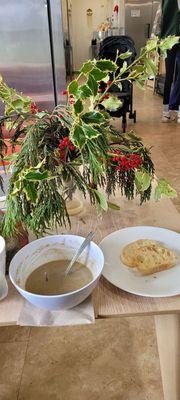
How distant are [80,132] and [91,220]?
1.26 feet

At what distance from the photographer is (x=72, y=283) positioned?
0.58 metres

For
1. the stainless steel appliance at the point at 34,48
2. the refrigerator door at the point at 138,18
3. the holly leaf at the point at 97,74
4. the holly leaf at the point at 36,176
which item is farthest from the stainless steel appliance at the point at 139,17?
the holly leaf at the point at 36,176

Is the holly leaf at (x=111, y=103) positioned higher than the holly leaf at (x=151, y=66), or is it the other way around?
the holly leaf at (x=151, y=66)

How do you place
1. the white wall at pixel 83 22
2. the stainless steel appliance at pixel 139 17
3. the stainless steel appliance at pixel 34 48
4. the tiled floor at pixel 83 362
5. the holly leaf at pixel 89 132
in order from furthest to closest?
the white wall at pixel 83 22 → the stainless steel appliance at pixel 139 17 → the stainless steel appliance at pixel 34 48 → the tiled floor at pixel 83 362 → the holly leaf at pixel 89 132

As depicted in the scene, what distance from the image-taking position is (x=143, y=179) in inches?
28.4

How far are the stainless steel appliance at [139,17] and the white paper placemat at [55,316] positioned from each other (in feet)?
21.4

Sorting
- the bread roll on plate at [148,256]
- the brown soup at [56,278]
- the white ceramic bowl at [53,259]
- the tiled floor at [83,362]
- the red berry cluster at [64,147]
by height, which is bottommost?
the tiled floor at [83,362]

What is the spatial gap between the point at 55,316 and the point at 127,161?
0.34m

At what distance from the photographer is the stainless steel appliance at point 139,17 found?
6.06 m

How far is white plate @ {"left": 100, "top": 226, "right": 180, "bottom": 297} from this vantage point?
59 cm

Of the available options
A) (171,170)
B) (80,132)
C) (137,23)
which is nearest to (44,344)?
(80,132)

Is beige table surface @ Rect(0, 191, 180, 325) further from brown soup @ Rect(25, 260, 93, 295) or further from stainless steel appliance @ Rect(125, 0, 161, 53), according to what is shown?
stainless steel appliance @ Rect(125, 0, 161, 53)

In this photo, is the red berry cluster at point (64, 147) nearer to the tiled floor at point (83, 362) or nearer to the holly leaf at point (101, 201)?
the holly leaf at point (101, 201)

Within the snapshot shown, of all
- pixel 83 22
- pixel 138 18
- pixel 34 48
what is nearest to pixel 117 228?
pixel 34 48
